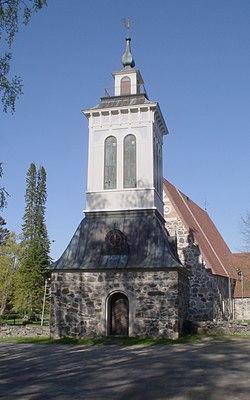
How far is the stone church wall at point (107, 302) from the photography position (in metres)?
17.6

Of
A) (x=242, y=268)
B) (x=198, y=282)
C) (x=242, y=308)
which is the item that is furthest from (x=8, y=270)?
Result: (x=198, y=282)

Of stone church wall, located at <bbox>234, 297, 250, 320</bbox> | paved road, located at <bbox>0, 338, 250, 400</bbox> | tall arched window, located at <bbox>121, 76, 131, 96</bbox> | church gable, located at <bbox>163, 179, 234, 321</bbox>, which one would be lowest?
paved road, located at <bbox>0, 338, 250, 400</bbox>

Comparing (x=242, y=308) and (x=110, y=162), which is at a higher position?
(x=110, y=162)

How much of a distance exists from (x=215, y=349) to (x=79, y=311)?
659 cm

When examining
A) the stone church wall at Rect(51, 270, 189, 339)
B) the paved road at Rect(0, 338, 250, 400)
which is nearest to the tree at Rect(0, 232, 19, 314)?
the stone church wall at Rect(51, 270, 189, 339)

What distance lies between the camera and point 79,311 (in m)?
18.5

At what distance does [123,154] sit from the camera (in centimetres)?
2106

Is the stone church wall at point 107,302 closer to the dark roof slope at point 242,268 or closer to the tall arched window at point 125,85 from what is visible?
the tall arched window at point 125,85

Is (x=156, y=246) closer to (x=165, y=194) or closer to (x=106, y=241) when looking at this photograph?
(x=106, y=241)

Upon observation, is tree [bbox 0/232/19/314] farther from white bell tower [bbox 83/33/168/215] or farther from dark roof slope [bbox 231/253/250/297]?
white bell tower [bbox 83/33/168/215]

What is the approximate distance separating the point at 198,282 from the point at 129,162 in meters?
8.23

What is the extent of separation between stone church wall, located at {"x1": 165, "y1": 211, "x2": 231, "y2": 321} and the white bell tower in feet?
13.3

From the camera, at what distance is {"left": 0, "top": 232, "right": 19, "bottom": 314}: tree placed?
3975 cm

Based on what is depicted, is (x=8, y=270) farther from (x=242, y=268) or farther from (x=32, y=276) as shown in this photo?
(x=242, y=268)
